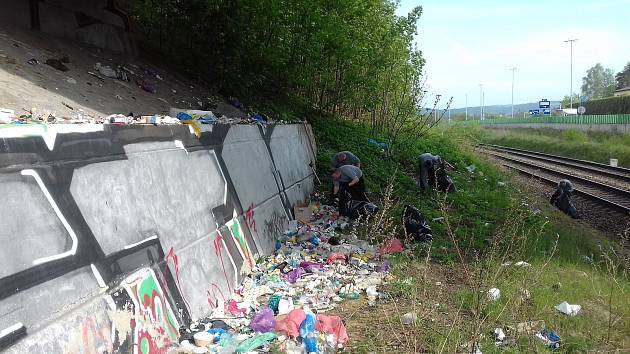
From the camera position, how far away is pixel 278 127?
10258 mm

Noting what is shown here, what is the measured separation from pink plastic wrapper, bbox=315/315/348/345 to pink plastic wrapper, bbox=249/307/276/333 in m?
0.39

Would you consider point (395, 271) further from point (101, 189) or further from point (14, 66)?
point (14, 66)

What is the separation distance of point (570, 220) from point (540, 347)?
9.36m

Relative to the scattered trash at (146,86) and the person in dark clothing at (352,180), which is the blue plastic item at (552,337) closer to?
the person in dark clothing at (352,180)

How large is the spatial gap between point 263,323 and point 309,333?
1.39 ft

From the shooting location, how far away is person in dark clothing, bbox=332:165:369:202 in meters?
9.66

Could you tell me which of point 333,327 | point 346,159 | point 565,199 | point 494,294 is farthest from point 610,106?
point 333,327

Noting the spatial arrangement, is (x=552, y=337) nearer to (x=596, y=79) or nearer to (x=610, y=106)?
(x=610, y=106)

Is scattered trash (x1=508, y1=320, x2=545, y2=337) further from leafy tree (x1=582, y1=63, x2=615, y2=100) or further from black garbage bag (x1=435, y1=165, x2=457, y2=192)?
leafy tree (x1=582, y1=63, x2=615, y2=100)

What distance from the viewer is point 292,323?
4441 millimetres

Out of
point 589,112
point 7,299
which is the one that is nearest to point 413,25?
point 7,299

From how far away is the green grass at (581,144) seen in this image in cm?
2750

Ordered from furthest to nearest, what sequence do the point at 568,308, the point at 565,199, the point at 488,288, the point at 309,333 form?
the point at 565,199, the point at 568,308, the point at 488,288, the point at 309,333

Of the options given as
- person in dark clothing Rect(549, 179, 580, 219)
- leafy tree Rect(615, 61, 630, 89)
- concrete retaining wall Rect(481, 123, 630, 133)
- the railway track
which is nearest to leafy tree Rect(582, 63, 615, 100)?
leafy tree Rect(615, 61, 630, 89)
